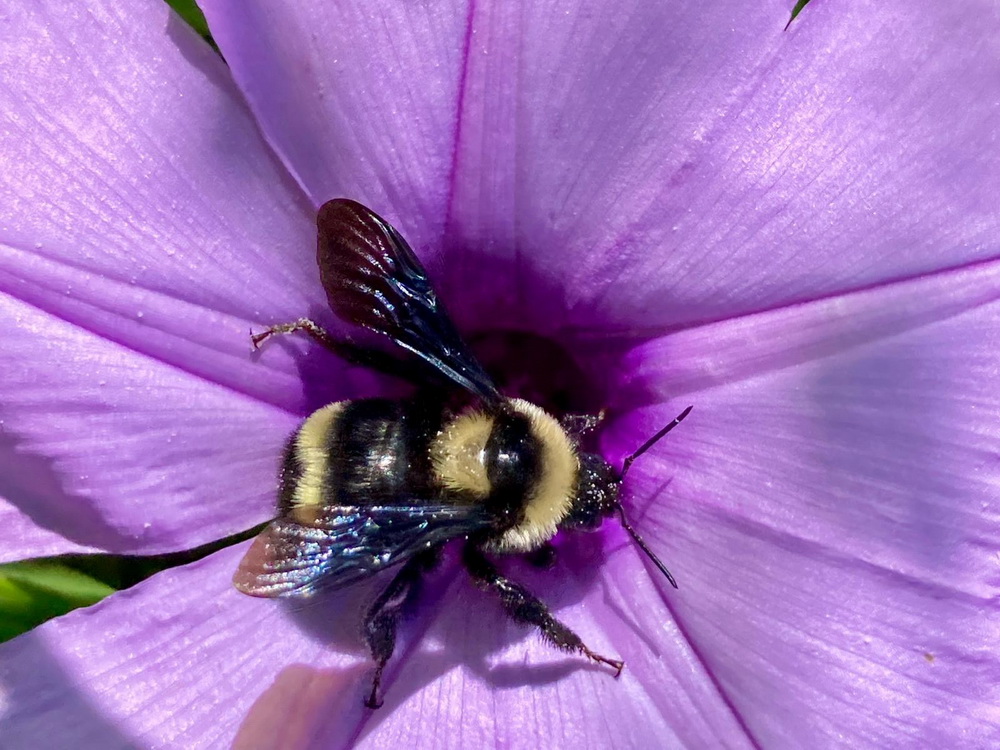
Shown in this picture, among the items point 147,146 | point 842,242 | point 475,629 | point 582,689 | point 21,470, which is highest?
point 147,146

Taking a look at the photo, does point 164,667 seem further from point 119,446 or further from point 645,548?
point 645,548

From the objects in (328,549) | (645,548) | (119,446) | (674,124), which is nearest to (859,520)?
(645,548)

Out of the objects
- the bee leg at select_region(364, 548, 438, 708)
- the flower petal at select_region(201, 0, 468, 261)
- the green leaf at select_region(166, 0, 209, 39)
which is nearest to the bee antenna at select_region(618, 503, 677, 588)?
the bee leg at select_region(364, 548, 438, 708)

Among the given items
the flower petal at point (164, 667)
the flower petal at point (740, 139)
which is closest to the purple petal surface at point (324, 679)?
the flower petal at point (164, 667)

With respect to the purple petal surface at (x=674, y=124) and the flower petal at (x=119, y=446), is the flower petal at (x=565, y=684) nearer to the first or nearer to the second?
the flower petal at (x=119, y=446)

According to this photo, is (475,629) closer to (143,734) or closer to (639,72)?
(143,734)

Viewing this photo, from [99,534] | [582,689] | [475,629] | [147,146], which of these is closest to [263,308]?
[147,146]

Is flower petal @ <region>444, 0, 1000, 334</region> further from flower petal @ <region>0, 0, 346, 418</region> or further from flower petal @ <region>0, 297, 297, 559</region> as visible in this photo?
flower petal @ <region>0, 297, 297, 559</region>
